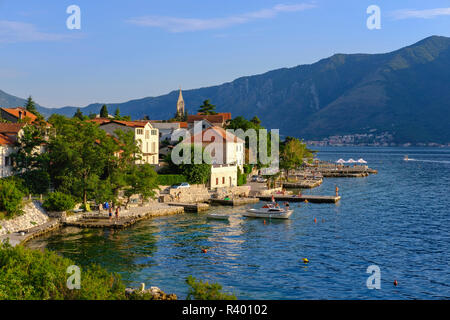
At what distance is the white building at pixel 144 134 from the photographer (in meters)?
90.6

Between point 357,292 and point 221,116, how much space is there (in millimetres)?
108450

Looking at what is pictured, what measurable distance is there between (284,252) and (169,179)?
126 feet

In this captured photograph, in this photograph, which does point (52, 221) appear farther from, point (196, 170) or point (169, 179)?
point (196, 170)

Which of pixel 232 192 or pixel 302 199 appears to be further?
pixel 302 199

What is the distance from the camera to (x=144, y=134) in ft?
303

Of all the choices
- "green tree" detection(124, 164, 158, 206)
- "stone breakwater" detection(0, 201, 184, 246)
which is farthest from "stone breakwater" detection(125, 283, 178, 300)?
"green tree" detection(124, 164, 158, 206)

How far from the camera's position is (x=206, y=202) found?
78875 millimetres

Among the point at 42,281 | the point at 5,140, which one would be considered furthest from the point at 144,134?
the point at 42,281

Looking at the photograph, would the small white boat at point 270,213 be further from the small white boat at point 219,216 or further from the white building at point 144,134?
the white building at point 144,134

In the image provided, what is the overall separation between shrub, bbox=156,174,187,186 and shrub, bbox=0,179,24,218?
3132 cm

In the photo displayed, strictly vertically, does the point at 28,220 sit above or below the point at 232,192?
below

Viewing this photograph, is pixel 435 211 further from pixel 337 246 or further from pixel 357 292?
pixel 357 292

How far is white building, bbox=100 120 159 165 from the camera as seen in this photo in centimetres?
9056
